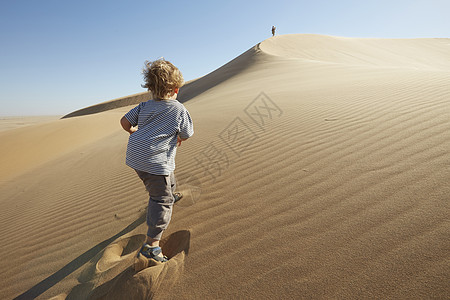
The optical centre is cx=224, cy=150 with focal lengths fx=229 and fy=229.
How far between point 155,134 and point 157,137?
→ 0.09 ft

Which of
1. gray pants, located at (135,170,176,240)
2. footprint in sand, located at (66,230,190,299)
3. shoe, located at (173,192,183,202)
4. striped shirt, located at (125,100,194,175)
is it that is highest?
striped shirt, located at (125,100,194,175)

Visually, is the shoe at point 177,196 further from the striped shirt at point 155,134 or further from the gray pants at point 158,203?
the striped shirt at point 155,134

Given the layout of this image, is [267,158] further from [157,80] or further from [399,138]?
[157,80]

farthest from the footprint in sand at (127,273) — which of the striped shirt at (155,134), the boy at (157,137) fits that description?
the striped shirt at (155,134)

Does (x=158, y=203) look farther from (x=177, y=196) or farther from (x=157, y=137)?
(x=177, y=196)

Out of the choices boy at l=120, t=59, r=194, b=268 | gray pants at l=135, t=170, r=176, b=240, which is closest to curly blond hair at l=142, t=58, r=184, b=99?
boy at l=120, t=59, r=194, b=268

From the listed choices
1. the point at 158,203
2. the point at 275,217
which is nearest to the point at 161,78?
the point at 158,203

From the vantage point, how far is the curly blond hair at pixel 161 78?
70.2 inches

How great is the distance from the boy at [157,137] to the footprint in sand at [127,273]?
6.0 inches

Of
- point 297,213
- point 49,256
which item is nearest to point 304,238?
point 297,213

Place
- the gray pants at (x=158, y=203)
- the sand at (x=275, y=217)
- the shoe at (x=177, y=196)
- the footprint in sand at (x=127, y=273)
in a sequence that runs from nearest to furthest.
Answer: the sand at (x=275, y=217) < the footprint in sand at (x=127, y=273) < the gray pants at (x=158, y=203) < the shoe at (x=177, y=196)

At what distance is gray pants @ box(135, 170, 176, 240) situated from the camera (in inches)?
69.4

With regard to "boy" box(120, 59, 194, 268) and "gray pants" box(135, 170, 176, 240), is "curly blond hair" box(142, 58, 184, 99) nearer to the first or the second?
"boy" box(120, 59, 194, 268)

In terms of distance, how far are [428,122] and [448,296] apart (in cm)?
250
